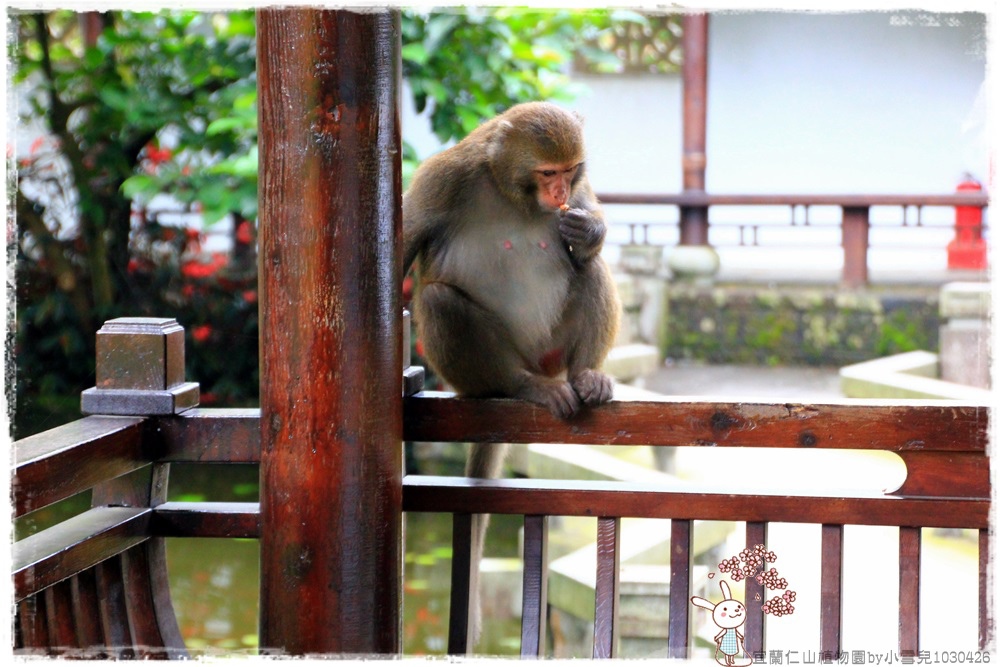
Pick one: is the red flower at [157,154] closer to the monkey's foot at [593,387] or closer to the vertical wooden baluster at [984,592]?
the monkey's foot at [593,387]

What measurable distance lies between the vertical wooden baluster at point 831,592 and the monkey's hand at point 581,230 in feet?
3.49

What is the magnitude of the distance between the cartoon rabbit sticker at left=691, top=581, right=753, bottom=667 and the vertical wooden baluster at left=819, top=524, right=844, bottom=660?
17cm

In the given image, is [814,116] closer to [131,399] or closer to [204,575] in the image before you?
[204,575]

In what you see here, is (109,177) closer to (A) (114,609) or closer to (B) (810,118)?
(A) (114,609)

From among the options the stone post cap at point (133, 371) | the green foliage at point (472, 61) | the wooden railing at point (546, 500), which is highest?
the green foliage at point (472, 61)

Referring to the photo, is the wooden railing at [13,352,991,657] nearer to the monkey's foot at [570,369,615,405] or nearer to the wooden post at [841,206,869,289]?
the monkey's foot at [570,369,615,405]

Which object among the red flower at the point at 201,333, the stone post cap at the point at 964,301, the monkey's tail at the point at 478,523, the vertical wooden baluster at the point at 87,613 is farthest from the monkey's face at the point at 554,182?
the stone post cap at the point at 964,301

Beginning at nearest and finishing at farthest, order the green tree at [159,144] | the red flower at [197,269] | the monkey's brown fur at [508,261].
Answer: the monkey's brown fur at [508,261] → the green tree at [159,144] → the red flower at [197,269]

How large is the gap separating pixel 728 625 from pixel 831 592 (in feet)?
0.74

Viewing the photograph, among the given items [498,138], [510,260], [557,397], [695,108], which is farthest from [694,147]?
[557,397]

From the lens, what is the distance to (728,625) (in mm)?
2230

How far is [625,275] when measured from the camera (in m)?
9.74

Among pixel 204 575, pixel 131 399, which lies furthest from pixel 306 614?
pixel 204 575

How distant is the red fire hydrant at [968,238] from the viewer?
9.67 meters
